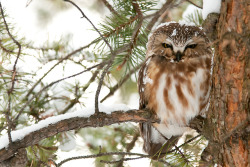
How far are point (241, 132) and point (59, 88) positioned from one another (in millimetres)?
1965

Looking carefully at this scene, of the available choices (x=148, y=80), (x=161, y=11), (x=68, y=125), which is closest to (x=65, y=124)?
(x=68, y=125)

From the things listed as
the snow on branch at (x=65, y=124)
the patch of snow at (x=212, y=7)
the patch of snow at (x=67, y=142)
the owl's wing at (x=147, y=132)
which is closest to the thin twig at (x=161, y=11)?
the owl's wing at (x=147, y=132)

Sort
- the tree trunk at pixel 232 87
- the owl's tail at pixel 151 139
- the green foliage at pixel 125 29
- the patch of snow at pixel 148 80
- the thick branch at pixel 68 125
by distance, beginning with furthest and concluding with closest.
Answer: the owl's tail at pixel 151 139, the patch of snow at pixel 148 80, the green foliage at pixel 125 29, the thick branch at pixel 68 125, the tree trunk at pixel 232 87

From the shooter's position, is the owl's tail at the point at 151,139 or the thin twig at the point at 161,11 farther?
the owl's tail at the point at 151,139

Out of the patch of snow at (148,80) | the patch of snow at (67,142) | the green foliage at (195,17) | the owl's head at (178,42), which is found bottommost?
the patch of snow at (67,142)

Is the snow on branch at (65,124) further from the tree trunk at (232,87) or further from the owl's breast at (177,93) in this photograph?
the tree trunk at (232,87)

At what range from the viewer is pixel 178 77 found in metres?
2.12

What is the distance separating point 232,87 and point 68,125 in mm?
937

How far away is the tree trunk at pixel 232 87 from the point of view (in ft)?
4.39

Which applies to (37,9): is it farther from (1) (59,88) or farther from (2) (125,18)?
(2) (125,18)

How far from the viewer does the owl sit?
2104 mm

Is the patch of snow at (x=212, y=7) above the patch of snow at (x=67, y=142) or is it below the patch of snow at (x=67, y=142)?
above

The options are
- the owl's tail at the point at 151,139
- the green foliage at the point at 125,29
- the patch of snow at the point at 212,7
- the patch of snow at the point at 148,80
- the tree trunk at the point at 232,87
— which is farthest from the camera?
the owl's tail at the point at 151,139

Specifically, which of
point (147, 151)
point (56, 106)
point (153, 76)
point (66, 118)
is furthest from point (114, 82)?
point (66, 118)
